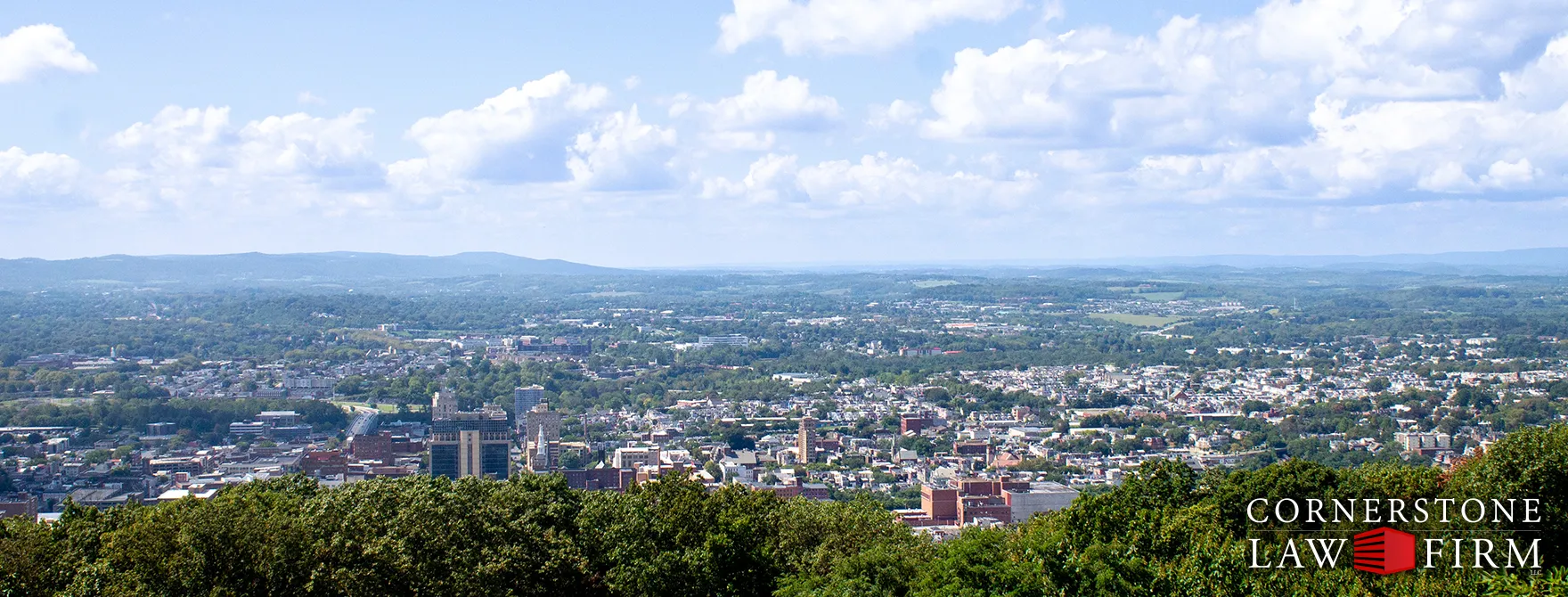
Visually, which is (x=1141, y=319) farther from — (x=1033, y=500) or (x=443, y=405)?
(x=1033, y=500)

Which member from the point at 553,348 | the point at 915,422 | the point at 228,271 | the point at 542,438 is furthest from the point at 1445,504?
the point at 228,271

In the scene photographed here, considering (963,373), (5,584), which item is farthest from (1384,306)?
(5,584)

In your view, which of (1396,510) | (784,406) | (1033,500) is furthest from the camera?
(784,406)

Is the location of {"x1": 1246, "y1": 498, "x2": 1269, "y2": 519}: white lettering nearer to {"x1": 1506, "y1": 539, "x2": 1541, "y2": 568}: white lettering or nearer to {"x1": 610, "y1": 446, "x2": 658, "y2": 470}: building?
{"x1": 1506, "y1": 539, "x2": 1541, "y2": 568}: white lettering

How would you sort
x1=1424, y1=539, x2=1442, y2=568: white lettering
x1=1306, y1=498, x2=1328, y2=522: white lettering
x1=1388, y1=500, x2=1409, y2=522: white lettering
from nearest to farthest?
x1=1424, y1=539, x2=1442, y2=568: white lettering
x1=1388, y1=500, x2=1409, y2=522: white lettering
x1=1306, y1=498, x2=1328, y2=522: white lettering

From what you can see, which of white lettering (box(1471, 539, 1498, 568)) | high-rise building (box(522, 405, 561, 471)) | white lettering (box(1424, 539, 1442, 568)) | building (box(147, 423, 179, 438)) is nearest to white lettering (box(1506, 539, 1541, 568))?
white lettering (box(1471, 539, 1498, 568))

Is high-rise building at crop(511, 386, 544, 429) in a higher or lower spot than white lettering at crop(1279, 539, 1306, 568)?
lower

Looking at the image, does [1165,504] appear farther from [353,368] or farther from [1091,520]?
[353,368]

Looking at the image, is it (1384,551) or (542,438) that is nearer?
(1384,551)
